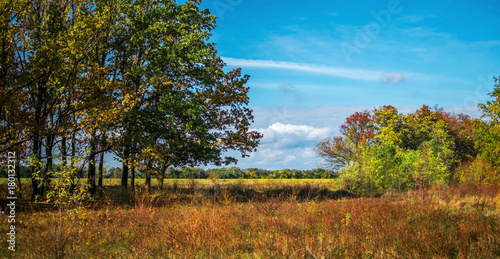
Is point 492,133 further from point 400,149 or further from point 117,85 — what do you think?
point 117,85

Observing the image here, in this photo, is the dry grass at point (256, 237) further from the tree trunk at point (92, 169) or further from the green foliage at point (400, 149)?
the green foliage at point (400, 149)

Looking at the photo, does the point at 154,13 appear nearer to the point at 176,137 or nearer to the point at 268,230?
the point at 176,137

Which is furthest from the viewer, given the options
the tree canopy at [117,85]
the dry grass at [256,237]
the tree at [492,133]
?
the tree at [492,133]

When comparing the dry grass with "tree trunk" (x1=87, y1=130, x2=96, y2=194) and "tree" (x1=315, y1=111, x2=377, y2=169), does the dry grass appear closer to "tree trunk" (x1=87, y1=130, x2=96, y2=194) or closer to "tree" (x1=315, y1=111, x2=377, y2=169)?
"tree trunk" (x1=87, y1=130, x2=96, y2=194)

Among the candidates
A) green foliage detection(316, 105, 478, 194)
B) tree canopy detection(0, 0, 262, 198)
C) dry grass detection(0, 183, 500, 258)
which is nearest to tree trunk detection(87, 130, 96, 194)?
tree canopy detection(0, 0, 262, 198)

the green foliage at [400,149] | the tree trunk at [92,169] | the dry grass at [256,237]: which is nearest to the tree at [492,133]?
the green foliage at [400,149]

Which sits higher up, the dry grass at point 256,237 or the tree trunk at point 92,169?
the tree trunk at point 92,169

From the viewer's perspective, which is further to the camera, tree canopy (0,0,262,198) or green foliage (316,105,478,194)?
green foliage (316,105,478,194)

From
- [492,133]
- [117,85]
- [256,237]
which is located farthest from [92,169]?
[492,133]

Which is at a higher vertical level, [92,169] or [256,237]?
[92,169]

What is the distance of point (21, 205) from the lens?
1436 cm

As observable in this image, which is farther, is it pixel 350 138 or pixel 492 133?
pixel 350 138

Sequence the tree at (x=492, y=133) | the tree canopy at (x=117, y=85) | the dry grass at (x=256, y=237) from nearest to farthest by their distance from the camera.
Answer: the dry grass at (x=256, y=237)
the tree canopy at (x=117, y=85)
the tree at (x=492, y=133)

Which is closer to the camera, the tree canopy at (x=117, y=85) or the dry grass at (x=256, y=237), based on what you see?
the dry grass at (x=256, y=237)
